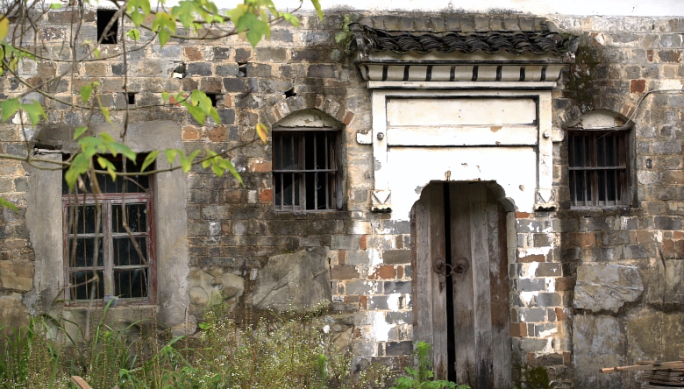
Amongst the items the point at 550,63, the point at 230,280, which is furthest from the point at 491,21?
the point at 230,280

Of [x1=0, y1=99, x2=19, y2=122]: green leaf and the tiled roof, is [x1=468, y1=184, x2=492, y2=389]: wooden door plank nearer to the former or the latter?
the tiled roof

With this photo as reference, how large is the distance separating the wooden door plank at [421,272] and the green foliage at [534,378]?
963 mm

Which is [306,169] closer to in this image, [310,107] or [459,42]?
[310,107]

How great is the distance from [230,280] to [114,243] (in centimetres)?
117

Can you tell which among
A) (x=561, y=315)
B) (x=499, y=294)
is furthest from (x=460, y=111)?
(x=561, y=315)

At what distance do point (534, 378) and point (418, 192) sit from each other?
218 cm

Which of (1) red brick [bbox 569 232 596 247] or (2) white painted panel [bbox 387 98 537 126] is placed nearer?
(2) white painted panel [bbox 387 98 537 126]

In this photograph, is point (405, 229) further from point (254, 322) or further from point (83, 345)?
point (83, 345)

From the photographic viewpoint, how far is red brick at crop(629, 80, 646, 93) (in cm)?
823

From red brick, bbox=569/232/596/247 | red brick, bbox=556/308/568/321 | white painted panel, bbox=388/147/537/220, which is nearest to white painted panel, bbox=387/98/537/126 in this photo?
white painted panel, bbox=388/147/537/220

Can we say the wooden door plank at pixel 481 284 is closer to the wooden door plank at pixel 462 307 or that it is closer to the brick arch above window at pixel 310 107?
the wooden door plank at pixel 462 307

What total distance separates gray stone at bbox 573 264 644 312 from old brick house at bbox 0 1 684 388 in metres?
0.02

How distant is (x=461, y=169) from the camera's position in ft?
26.0

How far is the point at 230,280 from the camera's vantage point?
7539mm
